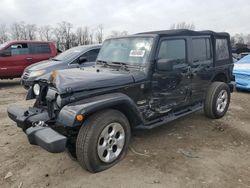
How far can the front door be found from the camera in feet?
13.5

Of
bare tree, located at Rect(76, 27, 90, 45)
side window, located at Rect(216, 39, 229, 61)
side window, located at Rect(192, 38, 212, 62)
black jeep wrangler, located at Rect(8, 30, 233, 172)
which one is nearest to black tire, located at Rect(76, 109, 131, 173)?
black jeep wrangler, located at Rect(8, 30, 233, 172)

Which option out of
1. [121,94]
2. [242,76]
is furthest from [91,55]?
[242,76]

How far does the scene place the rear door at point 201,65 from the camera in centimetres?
485

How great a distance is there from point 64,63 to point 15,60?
3558 millimetres

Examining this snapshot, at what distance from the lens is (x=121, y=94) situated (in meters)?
3.55

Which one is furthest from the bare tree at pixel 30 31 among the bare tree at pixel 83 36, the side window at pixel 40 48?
the side window at pixel 40 48

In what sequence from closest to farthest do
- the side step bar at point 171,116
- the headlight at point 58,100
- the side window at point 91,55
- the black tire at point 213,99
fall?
the headlight at point 58,100
the side step bar at point 171,116
the black tire at point 213,99
the side window at point 91,55

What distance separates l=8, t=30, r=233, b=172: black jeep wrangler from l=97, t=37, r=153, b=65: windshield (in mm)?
17

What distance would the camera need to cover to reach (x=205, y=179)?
3.21 metres

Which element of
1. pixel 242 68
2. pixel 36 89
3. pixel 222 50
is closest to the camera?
pixel 36 89

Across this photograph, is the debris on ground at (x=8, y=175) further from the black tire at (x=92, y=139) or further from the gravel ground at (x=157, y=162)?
the black tire at (x=92, y=139)

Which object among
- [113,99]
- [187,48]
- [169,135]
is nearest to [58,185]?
[113,99]

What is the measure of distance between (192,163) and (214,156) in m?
0.47

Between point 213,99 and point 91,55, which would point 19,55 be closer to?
point 91,55
